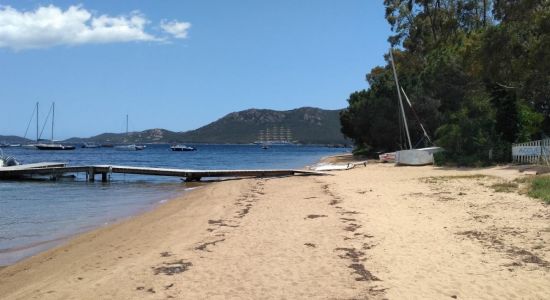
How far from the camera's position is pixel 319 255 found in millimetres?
8648

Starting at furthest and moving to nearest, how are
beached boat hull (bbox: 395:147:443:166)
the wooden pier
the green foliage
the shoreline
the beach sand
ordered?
the wooden pier
beached boat hull (bbox: 395:147:443:166)
the green foliage
the shoreline
the beach sand

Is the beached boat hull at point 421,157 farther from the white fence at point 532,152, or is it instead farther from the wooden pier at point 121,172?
the white fence at point 532,152

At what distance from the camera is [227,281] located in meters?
7.30

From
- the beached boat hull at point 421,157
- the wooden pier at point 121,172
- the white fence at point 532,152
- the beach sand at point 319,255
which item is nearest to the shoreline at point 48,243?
the beach sand at point 319,255

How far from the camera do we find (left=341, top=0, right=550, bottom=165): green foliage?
24.9 metres

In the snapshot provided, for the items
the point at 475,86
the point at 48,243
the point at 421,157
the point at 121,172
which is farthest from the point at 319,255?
the point at 475,86

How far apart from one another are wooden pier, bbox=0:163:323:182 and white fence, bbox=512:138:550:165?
1058cm

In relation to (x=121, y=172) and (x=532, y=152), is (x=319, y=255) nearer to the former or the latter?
(x=532, y=152)

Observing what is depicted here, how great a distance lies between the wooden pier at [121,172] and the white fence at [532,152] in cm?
1058

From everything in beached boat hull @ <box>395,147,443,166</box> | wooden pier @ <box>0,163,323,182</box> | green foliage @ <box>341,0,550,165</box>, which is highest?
green foliage @ <box>341,0,550,165</box>

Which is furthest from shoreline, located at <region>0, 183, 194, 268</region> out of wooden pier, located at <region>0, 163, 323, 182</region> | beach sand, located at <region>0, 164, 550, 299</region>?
wooden pier, located at <region>0, 163, 323, 182</region>

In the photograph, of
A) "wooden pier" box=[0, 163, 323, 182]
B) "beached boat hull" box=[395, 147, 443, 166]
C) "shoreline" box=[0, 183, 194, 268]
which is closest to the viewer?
"shoreline" box=[0, 183, 194, 268]

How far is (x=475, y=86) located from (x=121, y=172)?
81.5 ft

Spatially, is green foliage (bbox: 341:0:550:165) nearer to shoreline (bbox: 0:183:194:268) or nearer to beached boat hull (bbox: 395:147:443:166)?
beached boat hull (bbox: 395:147:443:166)
